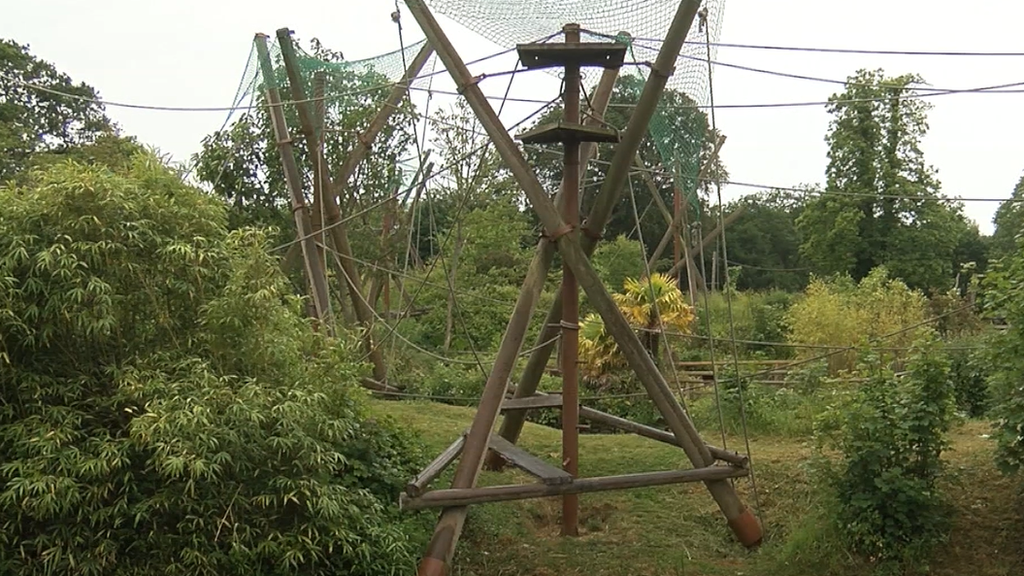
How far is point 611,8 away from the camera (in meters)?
4.80

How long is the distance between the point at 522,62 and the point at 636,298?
259 inches

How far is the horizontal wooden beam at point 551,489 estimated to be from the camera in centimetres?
411

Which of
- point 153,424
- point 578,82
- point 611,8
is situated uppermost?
point 611,8

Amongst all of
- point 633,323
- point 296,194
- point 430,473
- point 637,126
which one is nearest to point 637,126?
point 637,126

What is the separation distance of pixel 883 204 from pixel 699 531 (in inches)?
730

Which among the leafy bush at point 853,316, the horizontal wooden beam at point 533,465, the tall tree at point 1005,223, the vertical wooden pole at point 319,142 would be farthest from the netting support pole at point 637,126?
the tall tree at point 1005,223

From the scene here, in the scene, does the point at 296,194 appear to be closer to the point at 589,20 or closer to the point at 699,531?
the point at 589,20

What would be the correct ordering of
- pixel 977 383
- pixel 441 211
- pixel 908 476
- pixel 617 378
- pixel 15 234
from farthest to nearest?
pixel 441 211 → pixel 617 378 → pixel 977 383 → pixel 908 476 → pixel 15 234

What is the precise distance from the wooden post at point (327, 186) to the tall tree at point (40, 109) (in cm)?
1426

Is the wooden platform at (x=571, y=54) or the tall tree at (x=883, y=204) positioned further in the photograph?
the tall tree at (x=883, y=204)

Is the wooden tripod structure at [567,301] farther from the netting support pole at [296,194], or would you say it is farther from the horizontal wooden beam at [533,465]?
the netting support pole at [296,194]

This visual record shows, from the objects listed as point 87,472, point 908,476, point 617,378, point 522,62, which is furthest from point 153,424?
point 617,378

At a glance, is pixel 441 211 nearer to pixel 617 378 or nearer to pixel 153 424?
pixel 617 378

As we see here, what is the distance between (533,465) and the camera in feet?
15.0
